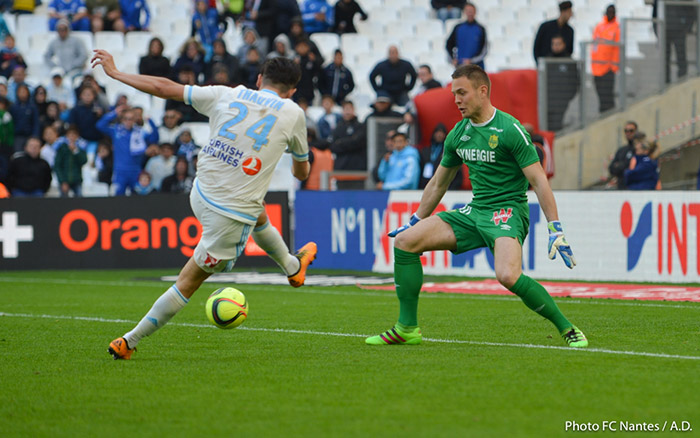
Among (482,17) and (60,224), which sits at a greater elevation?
(482,17)

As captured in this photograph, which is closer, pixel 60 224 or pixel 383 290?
pixel 383 290

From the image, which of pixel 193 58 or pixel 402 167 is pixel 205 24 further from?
pixel 402 167

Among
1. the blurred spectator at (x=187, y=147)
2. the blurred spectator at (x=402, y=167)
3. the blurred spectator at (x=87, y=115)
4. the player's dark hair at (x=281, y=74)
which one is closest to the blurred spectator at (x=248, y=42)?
the blurred spectator at (x=187, y=147)

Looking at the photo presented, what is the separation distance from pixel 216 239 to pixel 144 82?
1.16 metres

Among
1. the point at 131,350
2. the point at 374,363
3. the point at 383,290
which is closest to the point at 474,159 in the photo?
the point at 374,363

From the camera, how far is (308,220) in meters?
19.9

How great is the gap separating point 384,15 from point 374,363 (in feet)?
72.5

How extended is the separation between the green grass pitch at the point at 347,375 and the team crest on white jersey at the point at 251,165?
4.30 ft

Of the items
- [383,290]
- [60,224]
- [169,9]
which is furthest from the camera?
[169,9]

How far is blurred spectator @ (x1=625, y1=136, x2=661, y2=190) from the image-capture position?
17297 millimetres

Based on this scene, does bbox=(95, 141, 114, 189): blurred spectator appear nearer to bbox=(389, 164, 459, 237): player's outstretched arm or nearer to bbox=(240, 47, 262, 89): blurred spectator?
bbox=(240, 47, 262, 89): blurred spectator

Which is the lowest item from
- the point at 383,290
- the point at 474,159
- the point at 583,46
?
the point at 383,290

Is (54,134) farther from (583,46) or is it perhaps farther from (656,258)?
(656,258)

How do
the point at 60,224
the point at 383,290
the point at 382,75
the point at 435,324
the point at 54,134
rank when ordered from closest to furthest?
the point at 435,324, the point at 383,290, the point at 60,224, the point at 54,134, the point at 382,75
